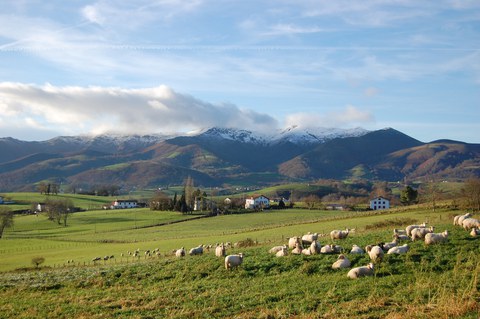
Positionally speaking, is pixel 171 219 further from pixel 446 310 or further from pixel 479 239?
pixel 446 310

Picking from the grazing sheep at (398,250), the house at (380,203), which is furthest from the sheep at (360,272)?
the house at (380,203)

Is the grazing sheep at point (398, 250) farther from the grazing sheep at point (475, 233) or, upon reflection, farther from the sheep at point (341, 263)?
the grazing sheep at point (475, 233)

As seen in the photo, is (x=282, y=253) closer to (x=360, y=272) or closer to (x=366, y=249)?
(x=366, y=249)

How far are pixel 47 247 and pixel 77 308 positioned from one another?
65131 millimetres

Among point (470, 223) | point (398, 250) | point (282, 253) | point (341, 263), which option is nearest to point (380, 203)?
point (470, 223)

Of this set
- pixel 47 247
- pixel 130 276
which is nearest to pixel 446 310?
pixel 130 276

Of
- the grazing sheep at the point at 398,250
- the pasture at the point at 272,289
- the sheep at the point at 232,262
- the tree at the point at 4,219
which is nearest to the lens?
the pasture at the point at 272,289

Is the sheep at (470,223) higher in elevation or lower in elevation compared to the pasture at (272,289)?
higher

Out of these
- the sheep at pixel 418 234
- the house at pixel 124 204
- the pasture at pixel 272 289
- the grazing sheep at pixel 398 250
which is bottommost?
the house at pixel 124 204

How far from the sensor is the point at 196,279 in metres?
24.7

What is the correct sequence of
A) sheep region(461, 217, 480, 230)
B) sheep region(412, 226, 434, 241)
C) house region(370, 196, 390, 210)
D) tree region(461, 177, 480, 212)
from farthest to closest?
house region(370, 196, 390, 210) → tree region(461, 177, 480, 212) → sheep region(461, 217, 480, 230) → sheep region(412, 226, 434, 241)

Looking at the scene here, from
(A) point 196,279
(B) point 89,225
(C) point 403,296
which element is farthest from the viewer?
(B) point 89,225

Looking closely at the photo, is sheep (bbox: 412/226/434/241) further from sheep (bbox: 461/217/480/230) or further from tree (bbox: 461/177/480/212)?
tree (bbox: 461/177/480/212)

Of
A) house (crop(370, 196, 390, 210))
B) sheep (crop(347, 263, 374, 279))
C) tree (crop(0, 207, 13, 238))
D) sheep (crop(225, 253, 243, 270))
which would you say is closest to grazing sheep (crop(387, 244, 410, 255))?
sheep (crop(347, 263, 374, 279))
